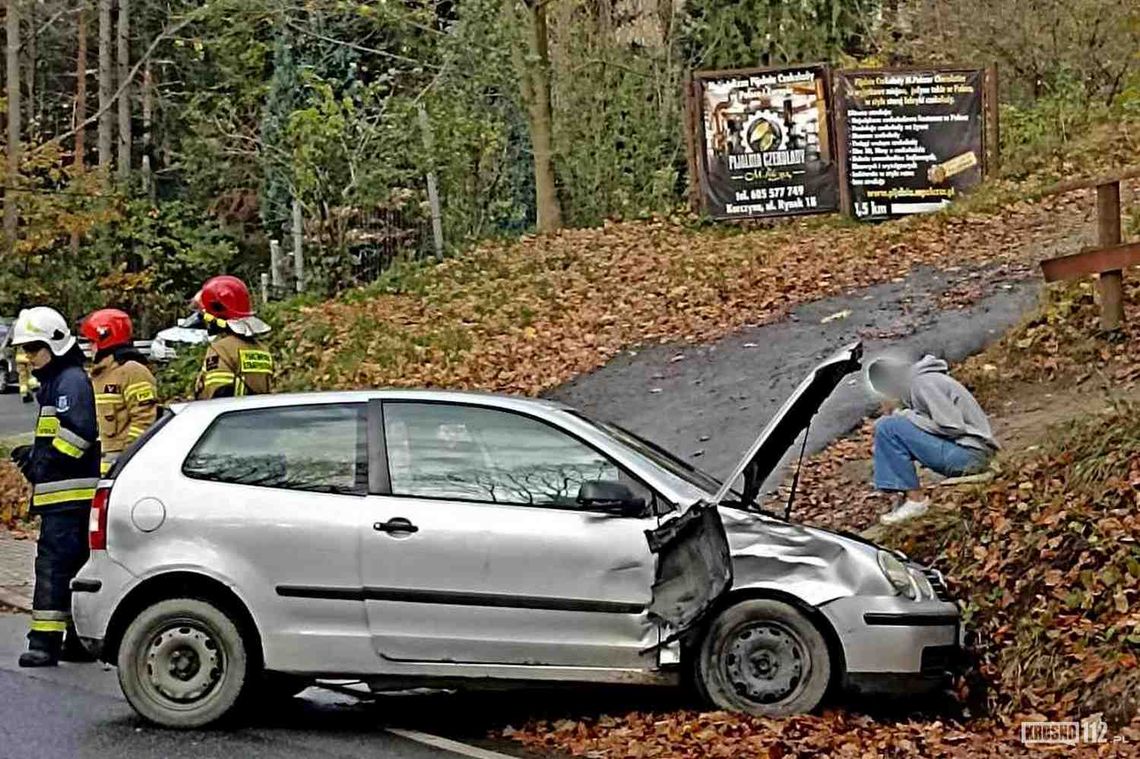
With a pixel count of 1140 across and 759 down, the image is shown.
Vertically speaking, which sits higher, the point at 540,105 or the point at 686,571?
the point at 540,105

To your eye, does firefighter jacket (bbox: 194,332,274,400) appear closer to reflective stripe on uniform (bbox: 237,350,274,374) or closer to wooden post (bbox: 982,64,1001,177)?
reflective stripe on uniform (bbox: 237,350,274,374)

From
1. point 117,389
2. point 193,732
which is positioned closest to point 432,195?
point 117,389

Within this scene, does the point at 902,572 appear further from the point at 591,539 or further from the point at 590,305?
the point at 590,305

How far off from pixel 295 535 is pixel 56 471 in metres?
2.24

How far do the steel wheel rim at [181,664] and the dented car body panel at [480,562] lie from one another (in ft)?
0.67

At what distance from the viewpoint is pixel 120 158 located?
4666cm

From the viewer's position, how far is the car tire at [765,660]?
7289 mm

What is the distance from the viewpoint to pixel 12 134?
129 feet

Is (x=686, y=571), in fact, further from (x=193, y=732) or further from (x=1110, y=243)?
(x=1110, y=243)

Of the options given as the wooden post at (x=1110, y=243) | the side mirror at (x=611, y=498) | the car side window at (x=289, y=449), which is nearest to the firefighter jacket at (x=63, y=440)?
the car side window at (x=289, y=449)

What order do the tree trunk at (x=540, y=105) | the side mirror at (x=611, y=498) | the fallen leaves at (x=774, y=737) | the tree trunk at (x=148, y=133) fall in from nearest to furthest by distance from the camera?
1. the fallen leaves at (x=774, y=737)
2. the side mirror at (x=611, y=498)
3. the tree trunk at (x=540, y=105)
4. the tree trunk at (x=148, y=133)

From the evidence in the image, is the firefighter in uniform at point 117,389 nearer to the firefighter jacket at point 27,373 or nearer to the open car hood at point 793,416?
the firefighter jacket at point 27,373

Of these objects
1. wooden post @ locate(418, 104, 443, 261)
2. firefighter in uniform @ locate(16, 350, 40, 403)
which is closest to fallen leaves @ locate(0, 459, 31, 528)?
firefighter in uniform @ locate(16, 350, 40, 403)

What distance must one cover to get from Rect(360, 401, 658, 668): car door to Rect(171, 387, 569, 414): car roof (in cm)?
24
